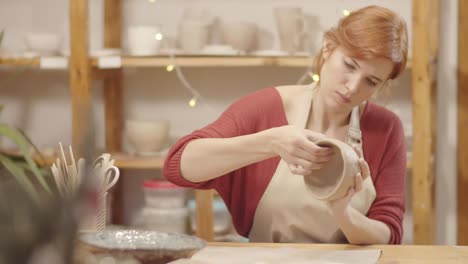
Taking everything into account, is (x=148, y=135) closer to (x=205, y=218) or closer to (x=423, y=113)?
(x=423, y=113)

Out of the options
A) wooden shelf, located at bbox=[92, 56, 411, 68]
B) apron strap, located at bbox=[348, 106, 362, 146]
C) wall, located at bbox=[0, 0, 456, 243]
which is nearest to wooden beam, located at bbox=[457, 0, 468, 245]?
wall, located at bbox=[0, 0, 456, 243]

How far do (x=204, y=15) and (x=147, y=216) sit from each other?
850 millimetres

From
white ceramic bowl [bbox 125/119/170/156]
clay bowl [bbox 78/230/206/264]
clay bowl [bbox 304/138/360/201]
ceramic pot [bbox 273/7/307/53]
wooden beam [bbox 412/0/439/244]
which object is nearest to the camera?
clay bowl [bbox 78/230/206/264]

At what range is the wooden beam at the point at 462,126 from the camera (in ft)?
9.61

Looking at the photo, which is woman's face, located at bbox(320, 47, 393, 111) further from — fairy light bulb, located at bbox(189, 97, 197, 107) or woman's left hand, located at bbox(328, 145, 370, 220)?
Answer: fairy light bulb, located at bbox(189, 97, 197, 107)

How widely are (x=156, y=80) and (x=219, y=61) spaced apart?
45 centimetres

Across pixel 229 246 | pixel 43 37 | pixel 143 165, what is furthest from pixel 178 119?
pixel 229 246

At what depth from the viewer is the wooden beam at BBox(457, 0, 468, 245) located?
2.93m

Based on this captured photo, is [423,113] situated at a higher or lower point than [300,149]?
lower

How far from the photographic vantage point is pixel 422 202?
272cm

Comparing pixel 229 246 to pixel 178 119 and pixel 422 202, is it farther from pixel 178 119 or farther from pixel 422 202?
pixel 178 119

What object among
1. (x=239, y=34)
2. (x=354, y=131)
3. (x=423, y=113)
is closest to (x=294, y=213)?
(x=354, y=131)

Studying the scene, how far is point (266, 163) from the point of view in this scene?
1.72 metres

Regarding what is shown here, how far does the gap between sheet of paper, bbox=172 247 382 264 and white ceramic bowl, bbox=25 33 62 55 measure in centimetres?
173
